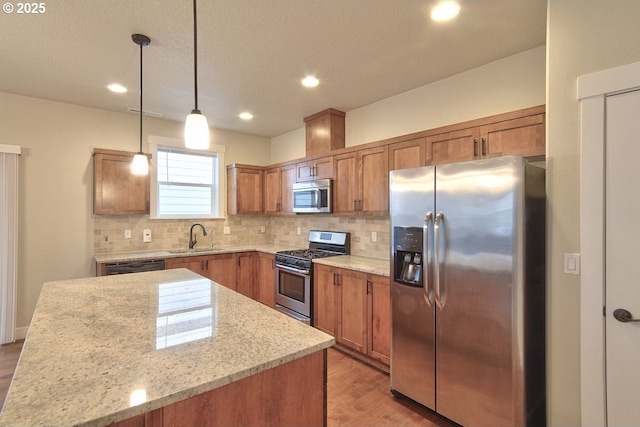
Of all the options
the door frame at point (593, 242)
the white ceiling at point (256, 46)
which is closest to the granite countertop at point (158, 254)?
the white ceiling at point (256, 46)

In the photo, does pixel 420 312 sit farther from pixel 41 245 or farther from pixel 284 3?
pixel 41 245

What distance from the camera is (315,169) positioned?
12.9ft

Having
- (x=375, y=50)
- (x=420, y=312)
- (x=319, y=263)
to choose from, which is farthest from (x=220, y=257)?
(x=375, y=50)

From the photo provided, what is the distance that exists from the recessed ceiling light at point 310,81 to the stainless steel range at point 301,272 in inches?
69.8

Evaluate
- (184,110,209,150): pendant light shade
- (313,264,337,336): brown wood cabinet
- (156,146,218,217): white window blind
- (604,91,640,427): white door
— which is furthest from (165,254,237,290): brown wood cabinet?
(604,91,640,427): white door

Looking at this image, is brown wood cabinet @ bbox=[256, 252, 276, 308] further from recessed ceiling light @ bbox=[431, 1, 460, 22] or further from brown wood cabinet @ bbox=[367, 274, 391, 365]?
recessed ceiling light @ bbox=[431, 1, 460, 22]

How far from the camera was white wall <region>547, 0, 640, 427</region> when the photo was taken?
1.69m

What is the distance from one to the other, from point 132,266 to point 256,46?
8.89 feet

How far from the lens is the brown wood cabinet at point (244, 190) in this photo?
15.5 feet

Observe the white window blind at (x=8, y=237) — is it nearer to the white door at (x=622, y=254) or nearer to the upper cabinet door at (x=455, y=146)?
the upper cabinet door at (x=455, y=146)

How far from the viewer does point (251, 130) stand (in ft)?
16.3

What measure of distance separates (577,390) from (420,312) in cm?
90

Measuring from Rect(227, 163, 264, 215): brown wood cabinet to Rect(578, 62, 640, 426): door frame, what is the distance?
3.98m

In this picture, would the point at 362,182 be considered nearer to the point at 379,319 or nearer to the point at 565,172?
the point at 379,319
